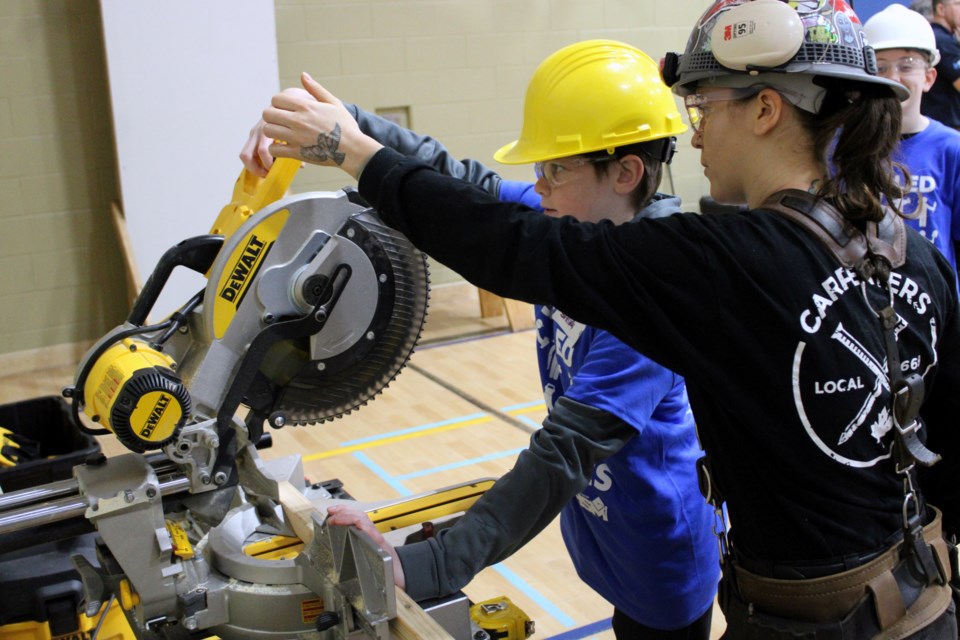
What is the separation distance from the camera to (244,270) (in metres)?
1.50

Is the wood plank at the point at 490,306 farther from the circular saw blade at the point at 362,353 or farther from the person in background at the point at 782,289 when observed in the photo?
the person in background at the point at 782,289

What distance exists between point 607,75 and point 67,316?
4.57 m

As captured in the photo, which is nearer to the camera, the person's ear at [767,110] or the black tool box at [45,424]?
the person's ear at [767,110]

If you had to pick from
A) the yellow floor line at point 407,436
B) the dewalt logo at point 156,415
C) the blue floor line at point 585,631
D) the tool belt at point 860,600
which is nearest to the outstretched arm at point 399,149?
the dewalt logo at point 156,415

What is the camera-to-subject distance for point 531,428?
4.30 meters

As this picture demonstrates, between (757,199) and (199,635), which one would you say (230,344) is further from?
(757,199)

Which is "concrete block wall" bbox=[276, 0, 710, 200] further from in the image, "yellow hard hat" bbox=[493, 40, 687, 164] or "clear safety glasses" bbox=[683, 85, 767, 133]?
"clear safety glasses" bbox=[683, 85, 767, 133]

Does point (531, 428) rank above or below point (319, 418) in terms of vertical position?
below

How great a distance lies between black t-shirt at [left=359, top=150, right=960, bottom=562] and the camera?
1040 millimetres

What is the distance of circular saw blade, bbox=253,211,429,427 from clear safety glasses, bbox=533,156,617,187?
24 centimetres

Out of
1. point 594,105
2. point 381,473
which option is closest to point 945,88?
point 381,473

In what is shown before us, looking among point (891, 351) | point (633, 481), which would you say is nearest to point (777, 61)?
point (891, 351)

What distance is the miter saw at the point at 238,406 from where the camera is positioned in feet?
4.67

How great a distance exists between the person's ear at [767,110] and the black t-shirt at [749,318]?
12 centimetres
